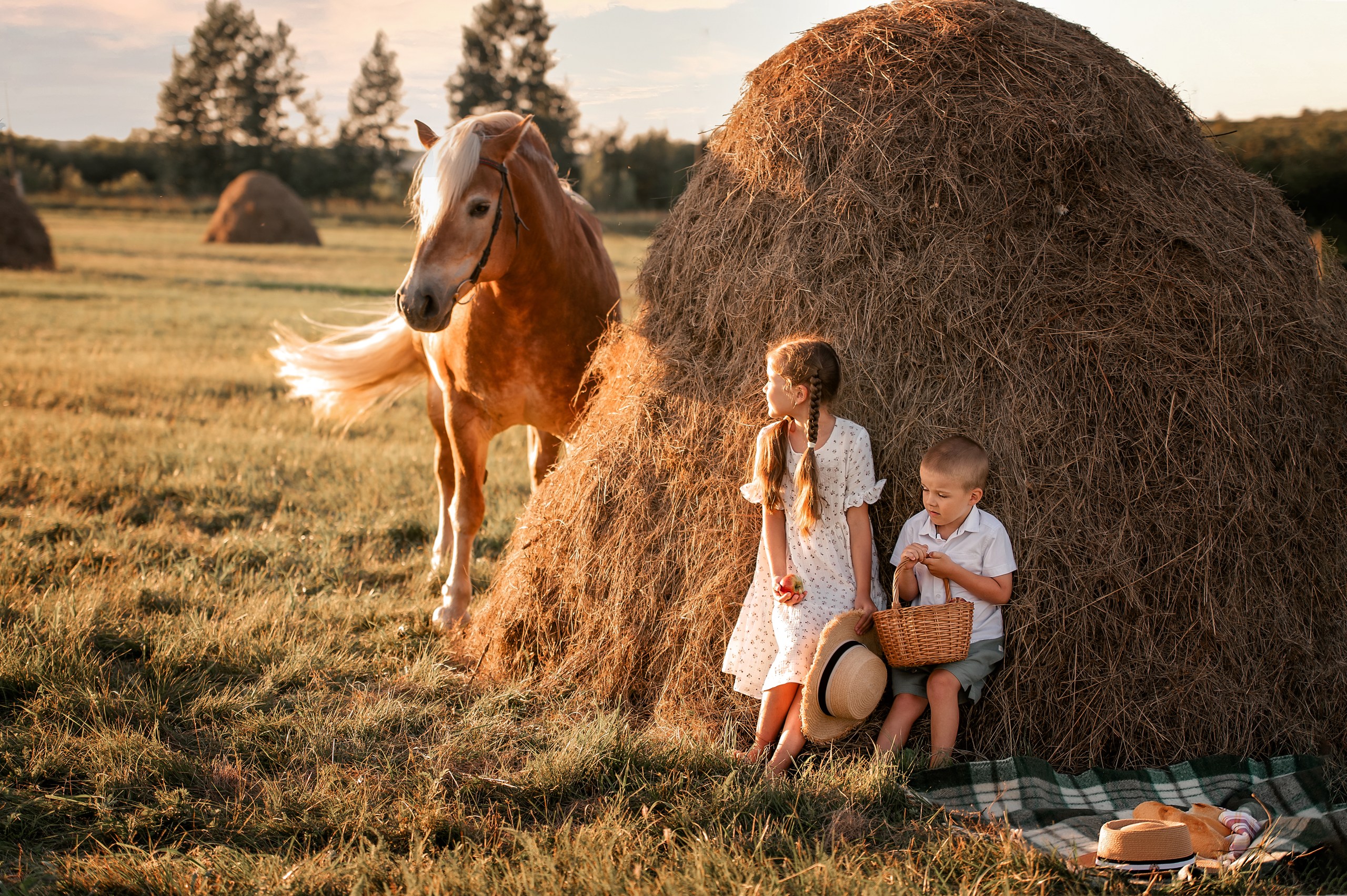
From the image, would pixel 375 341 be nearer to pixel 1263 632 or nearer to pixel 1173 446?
pixel 1173 446

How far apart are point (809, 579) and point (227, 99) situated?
69.6 meters

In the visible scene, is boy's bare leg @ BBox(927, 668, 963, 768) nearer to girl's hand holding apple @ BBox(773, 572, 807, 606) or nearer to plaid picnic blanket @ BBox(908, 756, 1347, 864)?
plaid picnic blanket @ BBox(908, 756, 1347, 864)

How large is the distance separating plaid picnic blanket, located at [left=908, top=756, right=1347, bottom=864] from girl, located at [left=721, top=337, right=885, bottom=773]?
1.99ft

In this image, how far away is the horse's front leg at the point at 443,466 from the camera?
237 inches

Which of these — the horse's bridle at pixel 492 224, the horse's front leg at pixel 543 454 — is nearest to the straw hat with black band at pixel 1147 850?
the horse's bridle at pixel 492 224

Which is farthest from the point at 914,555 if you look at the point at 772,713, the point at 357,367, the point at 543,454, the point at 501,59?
the point at 501,59

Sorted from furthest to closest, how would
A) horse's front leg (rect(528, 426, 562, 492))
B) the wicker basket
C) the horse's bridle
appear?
horse's front leg (rect(528, 426, 562, 492)) < the horse's bridle < the wicker basket

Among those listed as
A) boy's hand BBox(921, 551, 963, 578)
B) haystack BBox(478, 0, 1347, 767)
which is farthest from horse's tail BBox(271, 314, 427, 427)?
boy's hand BBox(921, 551, 963, 578)

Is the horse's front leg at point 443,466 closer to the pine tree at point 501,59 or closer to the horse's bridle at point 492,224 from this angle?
the horse's bridle at point 492,224

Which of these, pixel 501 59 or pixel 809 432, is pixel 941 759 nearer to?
pixel 809 432

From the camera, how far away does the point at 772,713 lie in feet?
11.6

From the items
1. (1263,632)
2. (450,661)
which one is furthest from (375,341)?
(1263,632)

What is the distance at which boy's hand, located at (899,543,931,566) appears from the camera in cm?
343

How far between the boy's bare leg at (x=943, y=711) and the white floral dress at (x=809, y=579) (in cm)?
Result: 38
